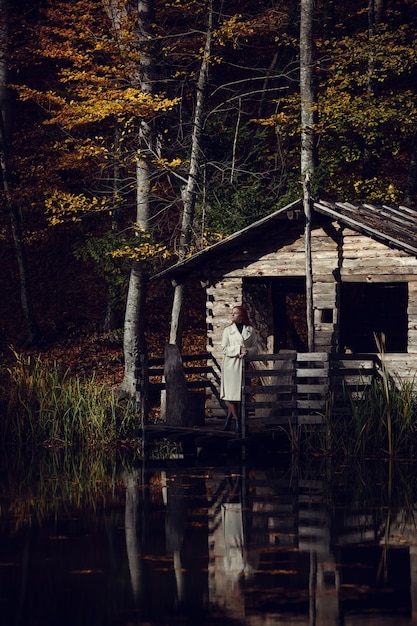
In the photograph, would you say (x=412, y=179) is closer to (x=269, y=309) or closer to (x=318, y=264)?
(x=269, y=309)

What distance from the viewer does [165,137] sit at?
93.7ft

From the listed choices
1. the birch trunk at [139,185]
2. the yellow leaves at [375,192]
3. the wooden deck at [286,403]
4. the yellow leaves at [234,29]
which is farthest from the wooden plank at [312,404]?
the yellow leaves at [375,192]

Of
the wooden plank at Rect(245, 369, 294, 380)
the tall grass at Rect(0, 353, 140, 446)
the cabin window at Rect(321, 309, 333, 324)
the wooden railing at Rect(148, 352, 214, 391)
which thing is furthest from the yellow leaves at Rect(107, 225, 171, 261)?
the wooden plank at Rect(245, 369, 294, 380)

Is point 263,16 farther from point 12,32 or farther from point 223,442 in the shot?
point 223,442

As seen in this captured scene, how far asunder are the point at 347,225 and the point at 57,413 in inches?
232

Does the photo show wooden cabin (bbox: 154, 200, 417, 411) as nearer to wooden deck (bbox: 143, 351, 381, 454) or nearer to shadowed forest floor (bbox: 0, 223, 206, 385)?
wooden deck (bbox: 143, 351, 381, 454)

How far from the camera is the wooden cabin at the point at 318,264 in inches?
858

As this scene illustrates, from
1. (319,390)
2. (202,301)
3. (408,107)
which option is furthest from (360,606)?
(202,301)

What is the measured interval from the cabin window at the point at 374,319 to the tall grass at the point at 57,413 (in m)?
7.89

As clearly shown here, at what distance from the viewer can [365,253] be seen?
73.0ft

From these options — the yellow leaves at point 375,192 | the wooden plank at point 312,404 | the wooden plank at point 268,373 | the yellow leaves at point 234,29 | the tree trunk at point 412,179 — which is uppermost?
the yellow leaves at point 234,29

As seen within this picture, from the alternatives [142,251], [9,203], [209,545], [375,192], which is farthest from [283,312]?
[209,545]

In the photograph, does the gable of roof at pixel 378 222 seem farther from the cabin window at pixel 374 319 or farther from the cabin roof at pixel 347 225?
the cabin window at pixel 374 319

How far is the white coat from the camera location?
19969 mm
